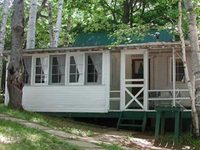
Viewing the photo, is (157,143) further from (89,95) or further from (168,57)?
(168,57)

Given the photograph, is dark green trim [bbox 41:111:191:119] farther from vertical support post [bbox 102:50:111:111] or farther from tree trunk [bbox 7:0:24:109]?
tree trunk [bbox 7:0:24:109]

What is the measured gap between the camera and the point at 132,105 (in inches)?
704

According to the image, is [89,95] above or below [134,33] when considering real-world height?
below

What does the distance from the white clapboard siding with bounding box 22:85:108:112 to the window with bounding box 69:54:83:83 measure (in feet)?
1.32

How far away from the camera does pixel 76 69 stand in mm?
18016

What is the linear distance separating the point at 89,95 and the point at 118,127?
1859mm

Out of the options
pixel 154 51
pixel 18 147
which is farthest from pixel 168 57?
pixel 18 147

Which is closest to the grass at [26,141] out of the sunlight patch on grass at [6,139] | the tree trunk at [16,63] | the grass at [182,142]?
the sunlight patch on grass at [6,139]

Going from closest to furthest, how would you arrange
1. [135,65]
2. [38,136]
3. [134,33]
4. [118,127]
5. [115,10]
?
1. [38,136]
2. [134,33]
3. [118,127]
4. [135,65]
5. [115,10]

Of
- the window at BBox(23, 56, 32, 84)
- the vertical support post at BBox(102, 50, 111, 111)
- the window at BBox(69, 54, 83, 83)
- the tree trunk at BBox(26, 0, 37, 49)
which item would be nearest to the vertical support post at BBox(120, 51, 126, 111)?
the vertical support post at BBox(102, 50, 111, 111)

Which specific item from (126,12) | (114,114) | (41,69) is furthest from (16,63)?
(126,12)

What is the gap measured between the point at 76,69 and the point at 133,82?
8.37 ft

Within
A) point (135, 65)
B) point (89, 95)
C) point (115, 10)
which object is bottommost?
point (89, 95)

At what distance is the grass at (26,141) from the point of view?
851cm
